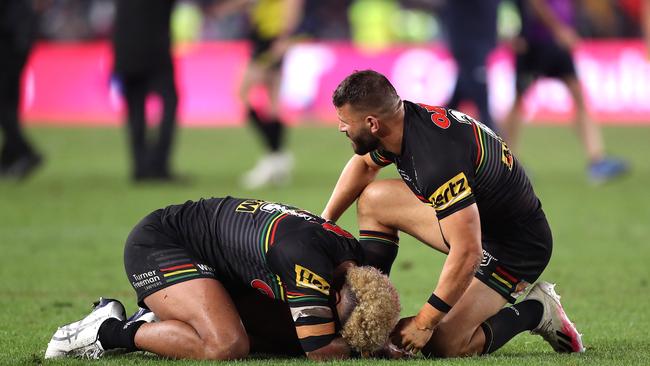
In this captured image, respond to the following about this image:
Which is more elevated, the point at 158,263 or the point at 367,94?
the point at 367,94

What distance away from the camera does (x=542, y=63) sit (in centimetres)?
1338

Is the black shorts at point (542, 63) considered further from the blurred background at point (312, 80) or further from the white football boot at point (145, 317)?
the white football boot at point (145, 317)

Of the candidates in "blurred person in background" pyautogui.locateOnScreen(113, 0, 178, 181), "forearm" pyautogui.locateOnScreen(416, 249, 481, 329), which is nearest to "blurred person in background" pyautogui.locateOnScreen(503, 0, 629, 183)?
"blurred person in background" pyautogui.locateOnScreen(113, 0, 178, 181)

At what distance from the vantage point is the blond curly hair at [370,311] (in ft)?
17.3

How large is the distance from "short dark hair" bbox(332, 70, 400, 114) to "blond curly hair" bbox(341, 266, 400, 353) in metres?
0.76

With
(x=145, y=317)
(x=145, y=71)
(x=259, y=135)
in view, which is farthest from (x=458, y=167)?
(x=259, y=135)

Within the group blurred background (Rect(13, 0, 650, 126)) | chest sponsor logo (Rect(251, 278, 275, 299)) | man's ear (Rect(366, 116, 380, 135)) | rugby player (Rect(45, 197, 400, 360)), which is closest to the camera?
rugby player (Rect(45, 197, 400, 360))

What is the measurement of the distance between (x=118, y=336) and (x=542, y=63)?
28.1ft

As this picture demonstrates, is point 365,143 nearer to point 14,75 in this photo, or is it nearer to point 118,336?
point 118,336

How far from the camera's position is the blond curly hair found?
17.3ft

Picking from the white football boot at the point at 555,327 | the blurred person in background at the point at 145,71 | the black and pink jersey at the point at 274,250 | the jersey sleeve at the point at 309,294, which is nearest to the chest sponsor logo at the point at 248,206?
the black and pink jersey at the point at 274,250

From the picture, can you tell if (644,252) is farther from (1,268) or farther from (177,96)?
(177,96)

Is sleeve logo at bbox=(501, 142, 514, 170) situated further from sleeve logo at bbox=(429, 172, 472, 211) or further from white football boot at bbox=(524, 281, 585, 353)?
white football boot at bbox=(524, 281, 585, 353)

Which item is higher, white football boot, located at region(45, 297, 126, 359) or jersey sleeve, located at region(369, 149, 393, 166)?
jersey sleeve, located at region(369, 149, 393, 166)
